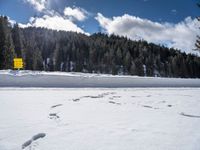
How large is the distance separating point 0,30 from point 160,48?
87340 mm

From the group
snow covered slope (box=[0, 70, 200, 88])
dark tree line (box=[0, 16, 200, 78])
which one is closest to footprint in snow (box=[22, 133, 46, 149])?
snow covered slope (box=[0, 70, 200, 88])

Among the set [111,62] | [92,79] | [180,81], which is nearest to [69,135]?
[92,79]

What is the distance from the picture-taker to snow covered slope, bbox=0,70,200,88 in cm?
1371

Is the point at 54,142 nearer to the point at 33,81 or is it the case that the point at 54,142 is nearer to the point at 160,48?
the point at 33,81

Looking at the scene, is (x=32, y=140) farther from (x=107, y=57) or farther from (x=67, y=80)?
(x=107, y=57)

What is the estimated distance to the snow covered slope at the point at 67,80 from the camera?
1371 centimetres

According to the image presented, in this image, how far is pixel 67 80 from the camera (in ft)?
50.0

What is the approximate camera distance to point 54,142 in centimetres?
314

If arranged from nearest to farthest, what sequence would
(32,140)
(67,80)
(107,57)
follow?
(32,140) < (67,80) < (107,57)

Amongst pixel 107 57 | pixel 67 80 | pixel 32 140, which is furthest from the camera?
pixel 107 57

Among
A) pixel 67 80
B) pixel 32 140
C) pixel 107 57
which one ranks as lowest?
pixel 32 140

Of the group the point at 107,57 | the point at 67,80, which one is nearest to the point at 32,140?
the point at 67,80

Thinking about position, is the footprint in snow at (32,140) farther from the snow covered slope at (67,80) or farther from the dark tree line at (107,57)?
the dark tree line at (107,57)

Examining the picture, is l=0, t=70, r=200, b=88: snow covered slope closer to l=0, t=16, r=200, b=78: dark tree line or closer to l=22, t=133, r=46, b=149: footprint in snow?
l=22, t=133, r=46, b=149: footprint in snow
